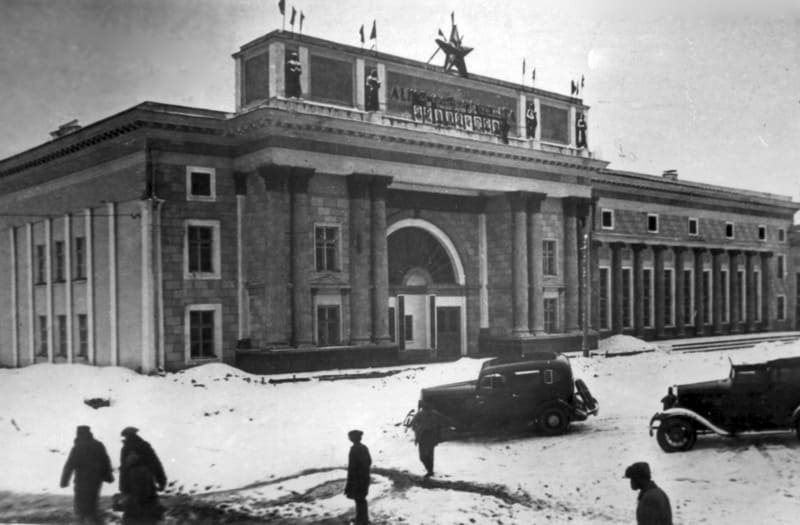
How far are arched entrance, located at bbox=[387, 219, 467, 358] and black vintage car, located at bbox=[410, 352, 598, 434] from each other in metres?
10.1

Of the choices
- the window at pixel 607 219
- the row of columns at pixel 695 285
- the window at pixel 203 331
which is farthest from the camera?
the window at pixel 607 219

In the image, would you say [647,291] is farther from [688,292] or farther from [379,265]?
[379,265]

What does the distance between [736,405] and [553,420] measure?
8.51ft

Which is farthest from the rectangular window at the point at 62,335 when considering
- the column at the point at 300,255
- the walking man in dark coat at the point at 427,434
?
the walking man in dark coat at the point at 427,434

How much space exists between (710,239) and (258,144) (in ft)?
56.2

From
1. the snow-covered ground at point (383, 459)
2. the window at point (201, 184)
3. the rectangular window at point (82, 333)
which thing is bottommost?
the snow-covered ground at point (383, 459)

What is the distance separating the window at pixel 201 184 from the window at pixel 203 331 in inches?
108

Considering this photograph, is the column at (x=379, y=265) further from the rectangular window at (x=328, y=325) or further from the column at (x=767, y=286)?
the column at (x=767, y=286)

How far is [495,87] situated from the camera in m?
21.2

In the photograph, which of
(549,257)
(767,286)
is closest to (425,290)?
(549,257)

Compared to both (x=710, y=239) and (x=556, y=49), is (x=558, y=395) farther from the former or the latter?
(x=710, y=239)

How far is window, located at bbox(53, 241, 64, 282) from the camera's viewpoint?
18.8 metres

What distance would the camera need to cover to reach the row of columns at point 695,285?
2598 centimetres

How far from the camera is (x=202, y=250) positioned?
18.2 metres
